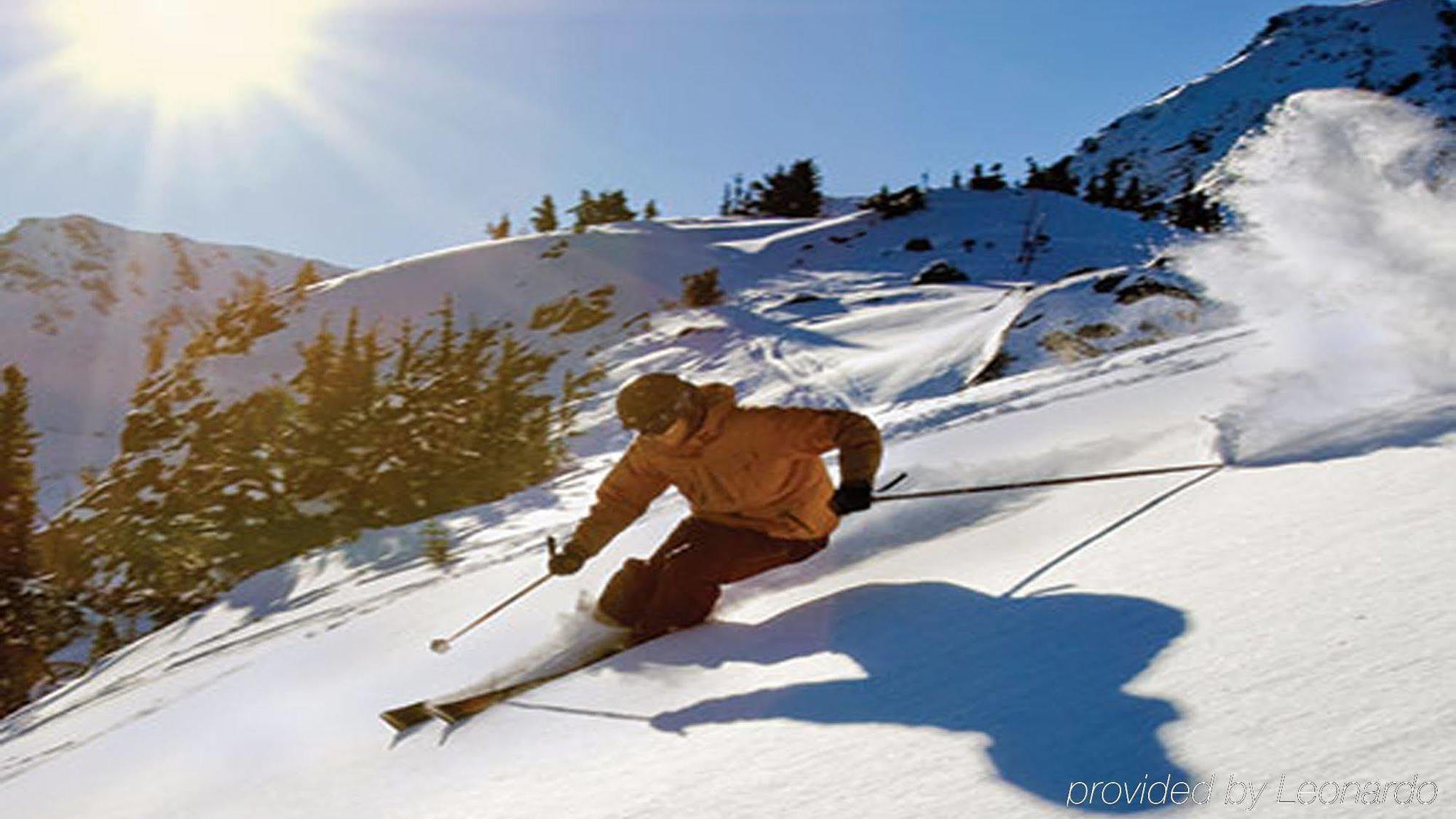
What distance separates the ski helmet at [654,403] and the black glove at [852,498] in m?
0.73

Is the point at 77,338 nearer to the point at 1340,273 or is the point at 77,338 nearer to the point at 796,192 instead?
the point at 796,192

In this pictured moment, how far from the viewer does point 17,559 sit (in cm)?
1430

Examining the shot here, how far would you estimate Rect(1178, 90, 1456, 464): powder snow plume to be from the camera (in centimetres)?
382

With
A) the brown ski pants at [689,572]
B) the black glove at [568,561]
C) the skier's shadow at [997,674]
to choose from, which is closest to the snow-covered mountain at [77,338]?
the black glove at [568,561]

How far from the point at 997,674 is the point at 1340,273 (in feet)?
12.6

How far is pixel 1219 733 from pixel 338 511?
12498 mm

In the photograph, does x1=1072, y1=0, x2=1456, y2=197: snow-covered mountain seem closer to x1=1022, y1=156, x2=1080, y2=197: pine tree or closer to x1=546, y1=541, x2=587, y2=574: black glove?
x1=1022, y1=156, x2=1080, y2=197: pine tree

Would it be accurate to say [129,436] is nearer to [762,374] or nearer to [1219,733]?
[762,374]

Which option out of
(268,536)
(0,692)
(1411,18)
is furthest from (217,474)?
(1411,18)

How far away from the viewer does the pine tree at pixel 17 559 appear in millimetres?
12430

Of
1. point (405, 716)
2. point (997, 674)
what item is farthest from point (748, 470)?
point (997, 674)

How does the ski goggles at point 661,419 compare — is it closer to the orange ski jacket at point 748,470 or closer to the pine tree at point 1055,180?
the orange ski jacket at point 748,470

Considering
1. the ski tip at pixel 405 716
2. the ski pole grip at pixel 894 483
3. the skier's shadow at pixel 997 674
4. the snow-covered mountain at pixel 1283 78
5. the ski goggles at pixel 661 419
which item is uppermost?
the snow-covered mountain at pixel 1283 78

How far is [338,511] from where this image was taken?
1245 centimetres
